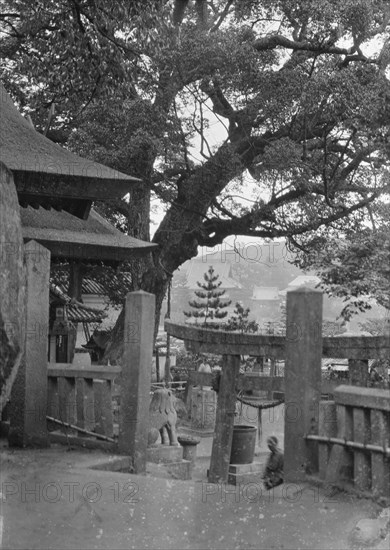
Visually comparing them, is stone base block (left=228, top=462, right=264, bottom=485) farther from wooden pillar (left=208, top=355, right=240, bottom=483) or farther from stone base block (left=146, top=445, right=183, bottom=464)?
wooden pillar (left=208, top=355, right=240, bottom=483)

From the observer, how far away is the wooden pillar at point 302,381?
5891 millimetres

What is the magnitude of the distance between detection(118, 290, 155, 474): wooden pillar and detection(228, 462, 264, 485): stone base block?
14.3ft

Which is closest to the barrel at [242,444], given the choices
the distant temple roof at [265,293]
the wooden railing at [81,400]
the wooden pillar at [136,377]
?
the wooden railing at [81,400]

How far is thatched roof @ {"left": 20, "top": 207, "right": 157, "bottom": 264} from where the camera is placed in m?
9.95

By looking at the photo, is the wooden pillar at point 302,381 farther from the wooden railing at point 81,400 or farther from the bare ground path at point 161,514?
the wooden railing at point 81,400

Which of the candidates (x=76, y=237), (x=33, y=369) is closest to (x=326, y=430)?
(x=33, y=369)

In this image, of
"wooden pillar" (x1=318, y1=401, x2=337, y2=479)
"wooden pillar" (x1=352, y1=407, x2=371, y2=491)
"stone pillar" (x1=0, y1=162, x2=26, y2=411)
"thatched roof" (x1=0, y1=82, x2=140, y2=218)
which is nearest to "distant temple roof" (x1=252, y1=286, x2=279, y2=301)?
"thatched roof" (x1=0, y1=82, x2=140, y2=218)

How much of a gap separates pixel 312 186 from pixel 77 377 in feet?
32.6

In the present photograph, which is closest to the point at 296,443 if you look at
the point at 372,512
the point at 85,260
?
the point at 372,512

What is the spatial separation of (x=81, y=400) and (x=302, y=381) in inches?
111

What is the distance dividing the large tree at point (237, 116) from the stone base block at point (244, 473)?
6.48m

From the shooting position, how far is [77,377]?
25.2 feet

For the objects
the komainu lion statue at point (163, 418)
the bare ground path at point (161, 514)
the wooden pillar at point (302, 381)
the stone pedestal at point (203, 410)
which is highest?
the wooden pillar at point (302, 381)

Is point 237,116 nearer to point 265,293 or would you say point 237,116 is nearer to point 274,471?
point 274,471
